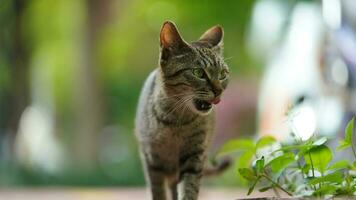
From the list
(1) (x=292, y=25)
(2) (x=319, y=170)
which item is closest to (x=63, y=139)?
(1) (x=292, y=25)

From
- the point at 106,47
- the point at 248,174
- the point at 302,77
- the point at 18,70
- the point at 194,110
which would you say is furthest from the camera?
the point at 106,47

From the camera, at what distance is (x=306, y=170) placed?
1575 mm

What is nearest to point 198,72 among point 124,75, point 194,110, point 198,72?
point 198,72

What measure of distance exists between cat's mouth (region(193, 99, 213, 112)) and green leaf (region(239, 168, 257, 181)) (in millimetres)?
281

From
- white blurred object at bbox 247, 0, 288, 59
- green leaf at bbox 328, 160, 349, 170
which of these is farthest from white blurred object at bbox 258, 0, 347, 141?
green leaf at bbox 328, 160, 349, 170

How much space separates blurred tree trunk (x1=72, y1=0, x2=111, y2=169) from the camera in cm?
573

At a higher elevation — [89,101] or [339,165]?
[89,101]

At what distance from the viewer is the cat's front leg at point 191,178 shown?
74.5 inches

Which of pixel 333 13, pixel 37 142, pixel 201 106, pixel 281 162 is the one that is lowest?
pixel 281 162

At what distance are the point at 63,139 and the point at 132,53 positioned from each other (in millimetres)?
2293

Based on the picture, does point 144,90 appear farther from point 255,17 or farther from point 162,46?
point 255,17

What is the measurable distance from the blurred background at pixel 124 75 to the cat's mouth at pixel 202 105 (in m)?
0.21

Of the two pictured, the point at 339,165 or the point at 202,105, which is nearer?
the point at 339,165

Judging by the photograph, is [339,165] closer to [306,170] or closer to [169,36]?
[306,170]
